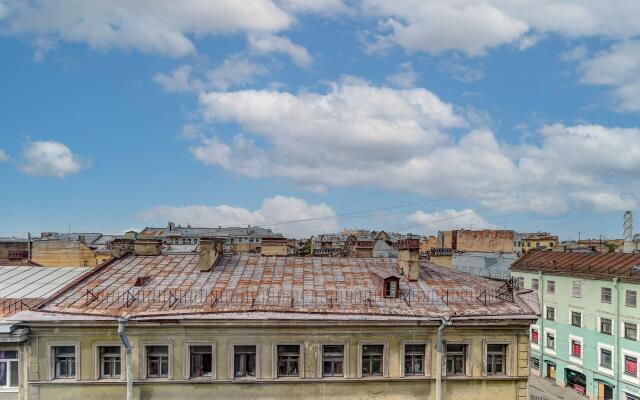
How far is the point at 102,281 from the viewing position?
85.9 ft

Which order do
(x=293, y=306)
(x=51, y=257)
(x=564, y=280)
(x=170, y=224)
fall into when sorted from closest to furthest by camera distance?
(x=293, y=306), (x=564, y=280), (x=51, y=257), (x=170, y=224)

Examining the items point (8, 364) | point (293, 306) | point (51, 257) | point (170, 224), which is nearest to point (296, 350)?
→ point (293, 306)

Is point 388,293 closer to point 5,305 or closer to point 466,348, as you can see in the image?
point 466,348

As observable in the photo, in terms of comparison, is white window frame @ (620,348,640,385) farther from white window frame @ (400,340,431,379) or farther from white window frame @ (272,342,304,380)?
white window frame @ (272,342,304,380)

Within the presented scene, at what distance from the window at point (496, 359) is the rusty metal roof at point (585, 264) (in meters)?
24.3

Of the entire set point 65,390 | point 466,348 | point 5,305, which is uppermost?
point 5,305

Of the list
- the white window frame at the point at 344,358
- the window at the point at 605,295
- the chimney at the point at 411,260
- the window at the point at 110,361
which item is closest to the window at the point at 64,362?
the window at the point at 110,361

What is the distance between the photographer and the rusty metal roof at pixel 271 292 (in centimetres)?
2300

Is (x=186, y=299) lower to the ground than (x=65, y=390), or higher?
higher

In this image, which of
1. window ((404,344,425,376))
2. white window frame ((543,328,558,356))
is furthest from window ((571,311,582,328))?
window ((404,344,425,376))

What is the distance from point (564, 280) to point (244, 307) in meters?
37.8

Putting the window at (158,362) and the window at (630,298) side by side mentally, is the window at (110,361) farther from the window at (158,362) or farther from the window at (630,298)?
the window at (630,298)

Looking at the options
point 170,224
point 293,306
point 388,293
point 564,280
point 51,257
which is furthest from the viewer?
point 170,224

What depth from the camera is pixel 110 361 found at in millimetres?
22297
